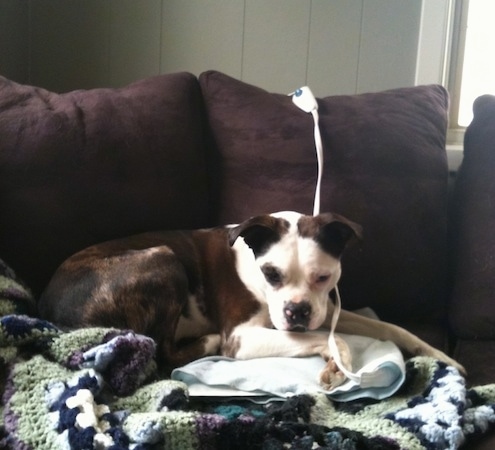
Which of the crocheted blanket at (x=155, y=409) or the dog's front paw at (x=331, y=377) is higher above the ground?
the crocheted blanket at (x=155, y=409)

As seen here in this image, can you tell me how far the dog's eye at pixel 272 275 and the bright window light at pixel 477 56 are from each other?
4.11 ft

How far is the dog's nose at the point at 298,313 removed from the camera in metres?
1.60

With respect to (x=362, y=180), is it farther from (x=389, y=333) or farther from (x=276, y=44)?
(x=276, y=44)

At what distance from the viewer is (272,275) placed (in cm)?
166

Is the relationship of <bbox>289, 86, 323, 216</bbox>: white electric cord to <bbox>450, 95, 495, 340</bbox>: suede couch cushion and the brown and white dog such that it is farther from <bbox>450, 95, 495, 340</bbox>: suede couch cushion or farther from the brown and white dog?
<bbox>450, 95, 495, 340</bbox>: suede couch cushion

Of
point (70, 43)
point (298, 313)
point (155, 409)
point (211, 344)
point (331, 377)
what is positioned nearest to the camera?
point (155, 409)

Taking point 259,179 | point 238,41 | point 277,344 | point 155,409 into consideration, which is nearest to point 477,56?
point 238,41

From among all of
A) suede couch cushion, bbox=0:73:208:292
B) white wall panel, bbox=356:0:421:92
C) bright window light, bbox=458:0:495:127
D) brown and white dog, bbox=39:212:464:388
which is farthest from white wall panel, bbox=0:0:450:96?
brown and white dog, bbox=39:212:464:388

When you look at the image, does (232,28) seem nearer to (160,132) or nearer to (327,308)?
(160,132)

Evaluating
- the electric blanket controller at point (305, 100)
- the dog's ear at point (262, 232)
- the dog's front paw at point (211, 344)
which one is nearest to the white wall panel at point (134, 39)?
the electric blanket controller at point (305, 100)

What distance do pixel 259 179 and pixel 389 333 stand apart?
0.56 meters

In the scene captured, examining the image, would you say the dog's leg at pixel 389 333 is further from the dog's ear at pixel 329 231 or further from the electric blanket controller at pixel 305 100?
the electric blanket controller at pixel 305 100

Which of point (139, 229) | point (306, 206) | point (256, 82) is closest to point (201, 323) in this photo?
point (139, 229)

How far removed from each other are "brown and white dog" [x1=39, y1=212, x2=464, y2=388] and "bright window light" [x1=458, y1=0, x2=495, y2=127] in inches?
45.0
